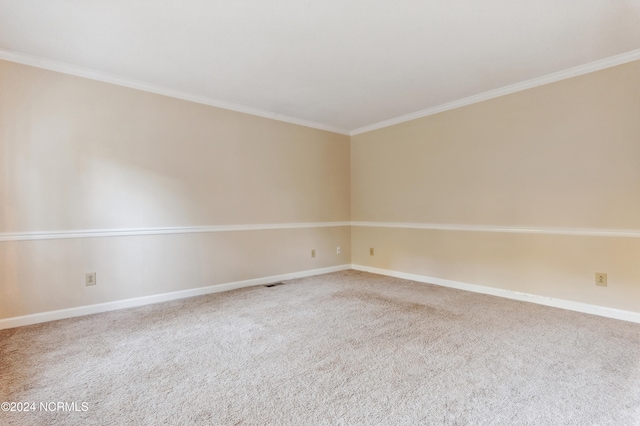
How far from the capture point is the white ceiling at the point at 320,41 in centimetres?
199

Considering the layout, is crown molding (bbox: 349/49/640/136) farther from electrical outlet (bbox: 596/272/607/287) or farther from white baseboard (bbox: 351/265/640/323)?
white baseboard (bbox: 351/265/640/323)

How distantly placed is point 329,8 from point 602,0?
172 cm

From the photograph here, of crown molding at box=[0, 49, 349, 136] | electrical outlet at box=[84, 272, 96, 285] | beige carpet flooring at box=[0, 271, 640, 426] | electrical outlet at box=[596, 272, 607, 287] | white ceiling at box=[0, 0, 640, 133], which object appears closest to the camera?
beige carpet flooring at box=[0, 271, 640, 426]

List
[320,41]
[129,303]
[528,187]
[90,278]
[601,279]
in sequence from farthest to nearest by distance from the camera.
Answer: [528,187]
[129,303]
[90,278]
[601,279]
[320,41]

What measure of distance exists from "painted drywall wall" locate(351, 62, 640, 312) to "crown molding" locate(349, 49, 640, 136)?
2.1 inches

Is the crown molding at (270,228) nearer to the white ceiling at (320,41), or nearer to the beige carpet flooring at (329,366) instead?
the beige carpet flooring at (329,366)

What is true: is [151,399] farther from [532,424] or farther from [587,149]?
[587,149]

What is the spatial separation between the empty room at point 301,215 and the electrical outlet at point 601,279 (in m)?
0.03

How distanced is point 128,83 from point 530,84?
4060 mm

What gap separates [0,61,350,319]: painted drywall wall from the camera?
8.48 ft

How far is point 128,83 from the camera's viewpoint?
3043 millimetres

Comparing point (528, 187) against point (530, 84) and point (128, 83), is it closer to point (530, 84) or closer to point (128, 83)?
point (530, 84)

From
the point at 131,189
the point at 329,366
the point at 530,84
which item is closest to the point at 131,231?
the point at 131,189

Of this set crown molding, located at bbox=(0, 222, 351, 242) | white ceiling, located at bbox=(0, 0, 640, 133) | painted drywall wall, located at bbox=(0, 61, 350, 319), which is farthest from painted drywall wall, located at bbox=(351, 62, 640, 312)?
crown molding, located at bbox=(0, 222, 351, 242)
